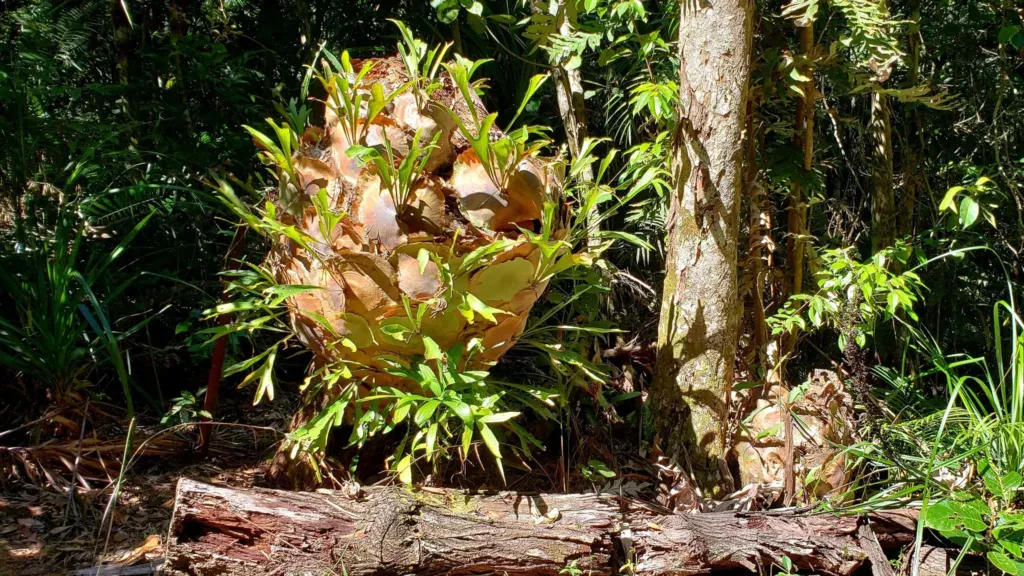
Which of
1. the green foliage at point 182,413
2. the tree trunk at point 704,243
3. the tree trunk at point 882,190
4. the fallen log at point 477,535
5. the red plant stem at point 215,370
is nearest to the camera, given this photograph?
the fallen log at point 477,535

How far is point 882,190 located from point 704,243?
1.29 meters

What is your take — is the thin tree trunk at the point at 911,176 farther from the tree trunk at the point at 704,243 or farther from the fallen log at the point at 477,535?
the fallen log at the point at 477,535

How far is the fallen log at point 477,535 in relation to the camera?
5.22 feet

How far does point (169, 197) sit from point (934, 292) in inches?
121

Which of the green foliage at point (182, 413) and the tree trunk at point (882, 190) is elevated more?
the tree trunk at point (882, 190)

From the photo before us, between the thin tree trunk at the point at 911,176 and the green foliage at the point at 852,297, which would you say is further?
the thin tree trunk at the point at 911,176

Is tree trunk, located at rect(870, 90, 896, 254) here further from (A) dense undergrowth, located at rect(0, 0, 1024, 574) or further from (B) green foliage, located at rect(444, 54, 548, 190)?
(B) green foliage, located at rect(444, 54, 548, 190)

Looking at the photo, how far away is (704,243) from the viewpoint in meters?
2.10

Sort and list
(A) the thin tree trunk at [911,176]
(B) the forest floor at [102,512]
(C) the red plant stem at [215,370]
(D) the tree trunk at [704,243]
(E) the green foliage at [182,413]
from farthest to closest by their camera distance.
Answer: (A) the thin tree trunk at [911,176] → (E) the green foliage at [182,413] → (C) the red plant stem at [215,370] → (D) the tree trunk at [704,243] → (B) the forest floor at [102,512]

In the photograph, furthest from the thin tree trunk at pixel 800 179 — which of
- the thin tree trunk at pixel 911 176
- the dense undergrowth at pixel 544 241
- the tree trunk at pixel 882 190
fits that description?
the thin tree trunk at pixel 911 176

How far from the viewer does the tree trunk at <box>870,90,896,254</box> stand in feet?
9.48

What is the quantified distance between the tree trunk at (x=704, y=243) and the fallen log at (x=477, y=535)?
1.04 ft

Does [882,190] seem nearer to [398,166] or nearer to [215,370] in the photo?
[398,166]

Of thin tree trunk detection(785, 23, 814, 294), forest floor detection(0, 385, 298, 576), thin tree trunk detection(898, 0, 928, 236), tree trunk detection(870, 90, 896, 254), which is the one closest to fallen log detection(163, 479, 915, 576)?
forest floor detection(0, 385, 298, 576)
